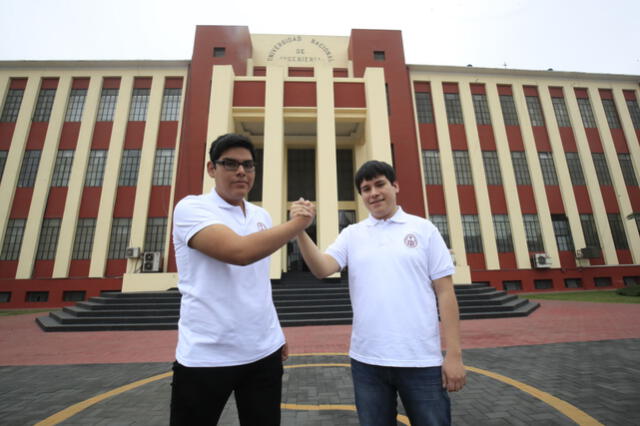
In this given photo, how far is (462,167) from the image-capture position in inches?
681

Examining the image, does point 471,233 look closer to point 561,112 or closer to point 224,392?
point 561,112

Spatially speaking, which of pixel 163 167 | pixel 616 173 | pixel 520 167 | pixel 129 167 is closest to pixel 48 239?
pixel 129 167

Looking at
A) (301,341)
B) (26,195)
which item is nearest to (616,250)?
(301,341)

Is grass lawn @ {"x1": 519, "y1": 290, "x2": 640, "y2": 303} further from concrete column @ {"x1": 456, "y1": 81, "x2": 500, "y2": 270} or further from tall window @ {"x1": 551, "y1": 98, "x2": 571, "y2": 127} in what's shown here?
tall window @ {"x1": 551, "y1": 98, "x2": 571, "y2": 127}

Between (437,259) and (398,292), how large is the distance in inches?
11.7

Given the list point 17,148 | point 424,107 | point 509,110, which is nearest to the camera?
point 17,148

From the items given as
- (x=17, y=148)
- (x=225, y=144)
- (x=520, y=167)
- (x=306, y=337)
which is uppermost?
(x=17, y=148)

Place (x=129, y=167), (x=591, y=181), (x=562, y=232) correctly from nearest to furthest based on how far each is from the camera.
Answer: (x=129, y=167) < (x=562, y=232) < (x=591, y=181)

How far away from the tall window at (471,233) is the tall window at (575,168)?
7228mm

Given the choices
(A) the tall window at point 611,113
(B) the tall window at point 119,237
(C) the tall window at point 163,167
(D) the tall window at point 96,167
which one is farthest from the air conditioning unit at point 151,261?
(A) the tall window at point 611,113

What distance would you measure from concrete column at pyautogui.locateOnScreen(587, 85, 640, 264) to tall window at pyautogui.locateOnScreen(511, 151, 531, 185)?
566 centimetres

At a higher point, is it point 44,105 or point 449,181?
point 44,105

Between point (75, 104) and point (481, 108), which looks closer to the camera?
point (75, 104)

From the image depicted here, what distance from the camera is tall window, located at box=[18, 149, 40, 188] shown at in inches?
620
